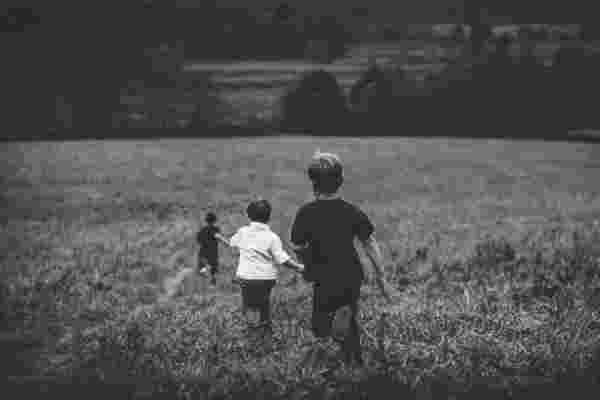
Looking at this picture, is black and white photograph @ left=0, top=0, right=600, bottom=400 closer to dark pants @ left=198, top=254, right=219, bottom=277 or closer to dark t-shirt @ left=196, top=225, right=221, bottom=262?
dark t-shirt @ left=196, top=225, right=221, bottom=262

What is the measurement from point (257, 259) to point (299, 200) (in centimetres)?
1799

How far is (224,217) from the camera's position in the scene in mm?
18156

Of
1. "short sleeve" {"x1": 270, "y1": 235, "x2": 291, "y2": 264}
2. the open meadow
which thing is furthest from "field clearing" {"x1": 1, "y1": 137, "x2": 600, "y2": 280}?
"short sleeve" {"x1": 270, "y1": 235, "x2": 291, "y2": 264}

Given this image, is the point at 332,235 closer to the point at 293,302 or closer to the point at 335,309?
the point at 335,309

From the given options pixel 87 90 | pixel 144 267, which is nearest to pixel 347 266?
pixel 144 267

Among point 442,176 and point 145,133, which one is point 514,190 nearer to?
point 442,176

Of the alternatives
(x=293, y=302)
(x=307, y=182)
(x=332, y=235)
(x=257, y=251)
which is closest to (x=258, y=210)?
(x=257, y=251)

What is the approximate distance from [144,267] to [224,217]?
7.37m

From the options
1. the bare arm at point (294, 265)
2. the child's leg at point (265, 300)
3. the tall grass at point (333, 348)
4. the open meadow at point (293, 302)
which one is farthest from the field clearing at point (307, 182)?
the bare arm at point (294, 265)

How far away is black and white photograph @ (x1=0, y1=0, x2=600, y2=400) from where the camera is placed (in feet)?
14.0

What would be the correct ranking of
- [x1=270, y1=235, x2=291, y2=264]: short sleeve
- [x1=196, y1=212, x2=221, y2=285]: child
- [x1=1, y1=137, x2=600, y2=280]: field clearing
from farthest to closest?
[x1=1, y1=137, x2=600, y2=280]: field clearing
[x1=196, y1=212, x2=221, y2=285]: child
[x1=270, y1=235, x2=291, y2=264]: short sleeve

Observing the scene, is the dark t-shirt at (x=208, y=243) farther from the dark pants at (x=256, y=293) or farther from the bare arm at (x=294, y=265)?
the bare arm at (x=294, y=265)

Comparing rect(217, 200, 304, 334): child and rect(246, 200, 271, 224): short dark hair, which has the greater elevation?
rect(246, 200, 271, 224): short dark hair

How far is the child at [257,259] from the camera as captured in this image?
5.16 m
